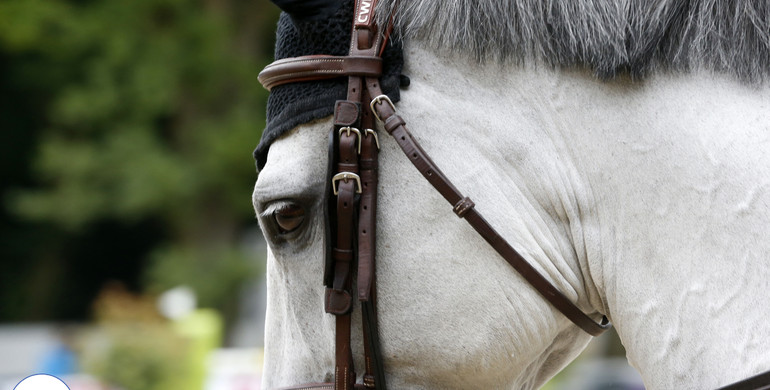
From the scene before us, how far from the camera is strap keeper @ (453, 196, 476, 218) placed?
Answer: 6.33 ft

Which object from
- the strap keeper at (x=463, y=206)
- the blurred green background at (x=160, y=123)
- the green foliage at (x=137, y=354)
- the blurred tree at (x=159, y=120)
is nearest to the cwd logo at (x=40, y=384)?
the strap keeper at (x=463, y=206)

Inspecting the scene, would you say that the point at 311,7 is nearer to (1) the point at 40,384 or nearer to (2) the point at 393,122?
(2) the point at 393,122

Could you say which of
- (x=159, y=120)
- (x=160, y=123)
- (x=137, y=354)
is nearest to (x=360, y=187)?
(x=137, y=354)

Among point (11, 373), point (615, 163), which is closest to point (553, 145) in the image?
point (615, 163)

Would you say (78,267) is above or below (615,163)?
above

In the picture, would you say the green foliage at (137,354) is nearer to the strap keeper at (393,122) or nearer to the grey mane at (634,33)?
the strap keeper at (393,122)

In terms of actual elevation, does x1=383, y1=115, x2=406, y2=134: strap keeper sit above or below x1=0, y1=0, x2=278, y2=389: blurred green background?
below

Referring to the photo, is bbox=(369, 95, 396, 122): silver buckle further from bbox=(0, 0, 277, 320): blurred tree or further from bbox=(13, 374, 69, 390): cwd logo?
bbox=(0, 0, 277, 320): blurred tree

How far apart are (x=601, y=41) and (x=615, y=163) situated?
0.88 feet

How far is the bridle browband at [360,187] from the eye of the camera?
1987 mm

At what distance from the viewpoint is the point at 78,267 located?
19469 millimetres

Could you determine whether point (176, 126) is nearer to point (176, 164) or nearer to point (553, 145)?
point (176, 164)

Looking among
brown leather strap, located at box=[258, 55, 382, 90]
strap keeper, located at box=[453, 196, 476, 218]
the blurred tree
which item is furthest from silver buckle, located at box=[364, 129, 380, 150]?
the blurred tree

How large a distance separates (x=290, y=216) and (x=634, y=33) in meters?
0.89
